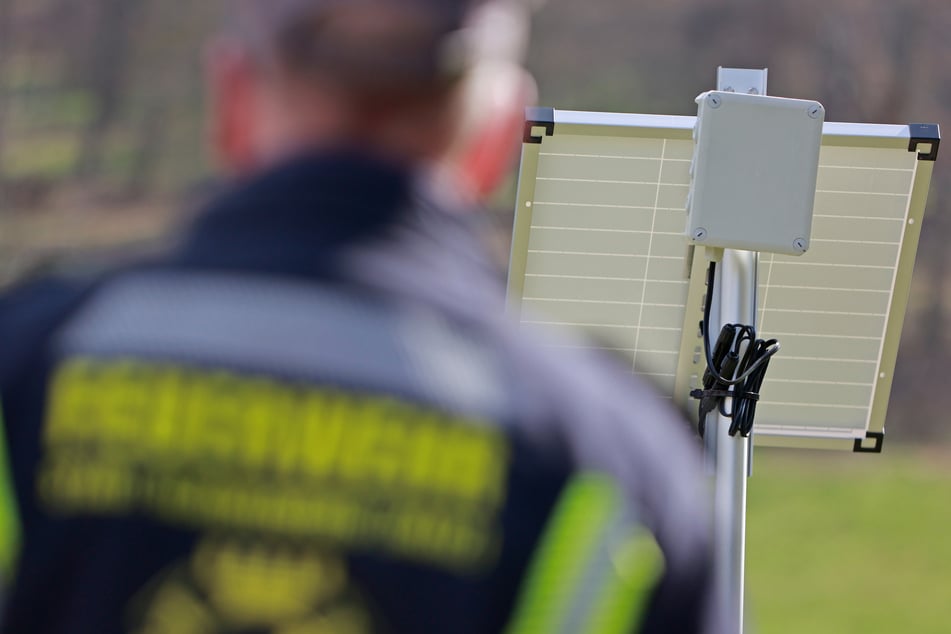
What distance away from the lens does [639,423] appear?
1274 mm

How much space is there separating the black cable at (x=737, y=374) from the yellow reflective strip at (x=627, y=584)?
5.23ft

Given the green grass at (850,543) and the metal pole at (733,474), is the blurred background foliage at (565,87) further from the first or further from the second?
the metal pole at (733,474)

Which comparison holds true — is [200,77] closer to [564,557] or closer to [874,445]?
[874,445]

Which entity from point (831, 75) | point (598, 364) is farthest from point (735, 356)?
point (831, 75)

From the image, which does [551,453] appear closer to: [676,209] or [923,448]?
[676,209]

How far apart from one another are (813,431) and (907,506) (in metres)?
10.0

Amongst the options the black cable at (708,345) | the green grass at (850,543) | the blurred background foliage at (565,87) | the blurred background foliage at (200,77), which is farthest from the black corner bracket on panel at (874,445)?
the blurred background foliage at (200,77)

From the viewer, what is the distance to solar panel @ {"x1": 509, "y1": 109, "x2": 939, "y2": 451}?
10.5 ft

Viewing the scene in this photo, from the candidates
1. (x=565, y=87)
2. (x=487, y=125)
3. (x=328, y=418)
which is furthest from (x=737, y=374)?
(x=565, y=87)

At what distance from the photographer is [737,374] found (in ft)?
9.22

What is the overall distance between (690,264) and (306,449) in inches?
77.3

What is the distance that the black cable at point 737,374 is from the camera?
9.21 feet

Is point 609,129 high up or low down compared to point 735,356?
up

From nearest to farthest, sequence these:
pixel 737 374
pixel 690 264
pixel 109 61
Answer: pixel 737 374 → pixel 690 264 → pixel 109 61
